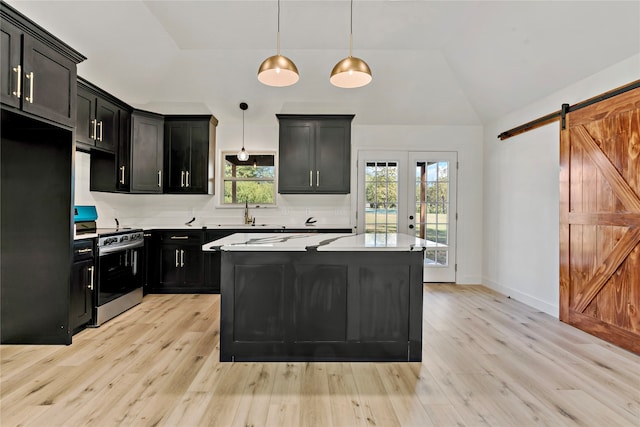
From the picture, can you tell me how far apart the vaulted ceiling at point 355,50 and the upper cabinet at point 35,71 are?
0.67 metres

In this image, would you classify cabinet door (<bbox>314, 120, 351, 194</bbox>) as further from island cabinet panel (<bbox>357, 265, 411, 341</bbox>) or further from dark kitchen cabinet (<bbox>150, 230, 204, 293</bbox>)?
island cabinet panel (<bbox>357, 265, 411, 341</bbox>)

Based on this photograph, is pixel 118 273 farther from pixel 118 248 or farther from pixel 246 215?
pixel 246 215

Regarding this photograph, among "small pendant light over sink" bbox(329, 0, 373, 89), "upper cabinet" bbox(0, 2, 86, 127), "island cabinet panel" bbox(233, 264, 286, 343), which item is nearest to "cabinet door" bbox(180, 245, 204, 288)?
"upper cabinet" bbox(0, 2, 86, 127)

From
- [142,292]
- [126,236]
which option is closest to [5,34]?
[126,236]

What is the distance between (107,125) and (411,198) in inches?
178

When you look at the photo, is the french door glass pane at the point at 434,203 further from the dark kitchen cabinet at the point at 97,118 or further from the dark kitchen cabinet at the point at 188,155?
the dark kitchen cabinet at the point at 97,118

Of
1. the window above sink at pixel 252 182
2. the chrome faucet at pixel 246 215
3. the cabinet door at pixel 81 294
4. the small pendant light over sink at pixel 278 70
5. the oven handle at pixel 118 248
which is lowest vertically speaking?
the cabinet door at pixel 81 294

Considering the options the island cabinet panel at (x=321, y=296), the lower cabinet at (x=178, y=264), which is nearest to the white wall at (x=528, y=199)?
the island cabinet panel at (x=321, y=296)

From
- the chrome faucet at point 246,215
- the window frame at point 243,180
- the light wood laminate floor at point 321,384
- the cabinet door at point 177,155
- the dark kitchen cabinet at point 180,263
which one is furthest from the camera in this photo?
the window frame at point 243,180

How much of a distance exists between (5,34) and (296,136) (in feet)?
10.8

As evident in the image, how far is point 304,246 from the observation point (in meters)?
2.46

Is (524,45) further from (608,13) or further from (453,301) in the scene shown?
(453,301)

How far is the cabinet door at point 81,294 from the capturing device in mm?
2953

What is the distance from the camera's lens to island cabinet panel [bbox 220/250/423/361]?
2508 mm
